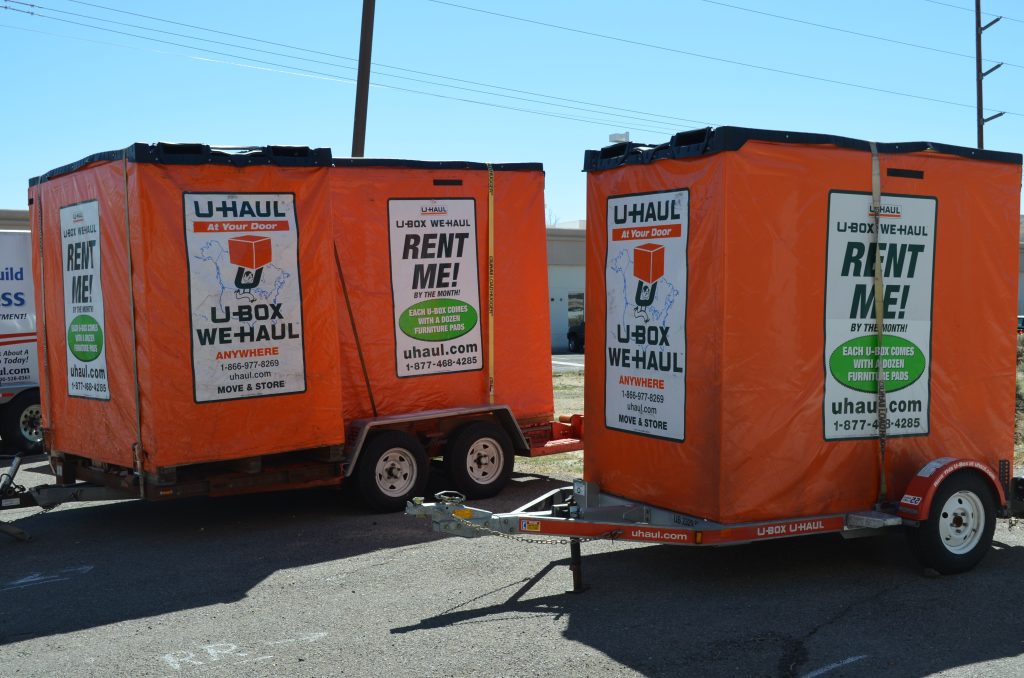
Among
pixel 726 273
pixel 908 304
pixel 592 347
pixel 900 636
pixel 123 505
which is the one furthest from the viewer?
pixel 123 505

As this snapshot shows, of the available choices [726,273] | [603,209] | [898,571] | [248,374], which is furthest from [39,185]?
[898,571]

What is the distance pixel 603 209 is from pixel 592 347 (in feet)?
3.40

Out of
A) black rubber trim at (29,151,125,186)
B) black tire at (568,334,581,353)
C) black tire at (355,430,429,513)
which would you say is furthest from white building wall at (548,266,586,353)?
black rubber trim at (29,151,125,186)

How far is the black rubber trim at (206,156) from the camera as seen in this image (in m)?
8.41

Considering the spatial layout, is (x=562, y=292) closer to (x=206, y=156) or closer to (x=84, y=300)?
(x=84, y=300)

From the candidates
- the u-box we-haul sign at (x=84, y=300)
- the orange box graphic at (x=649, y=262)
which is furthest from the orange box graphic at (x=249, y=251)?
the orange box graphic at (x=649, y=262)

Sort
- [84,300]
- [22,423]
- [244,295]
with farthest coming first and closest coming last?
[22,423] < [84,300] < [244,295]

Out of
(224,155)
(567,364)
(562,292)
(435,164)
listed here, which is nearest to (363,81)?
(435,164)

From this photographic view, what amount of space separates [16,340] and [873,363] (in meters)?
Answer: 11.1

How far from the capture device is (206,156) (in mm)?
8656

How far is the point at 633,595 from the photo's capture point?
6.94 metres

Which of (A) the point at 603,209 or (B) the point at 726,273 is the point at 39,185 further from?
(B) the point at 726,273

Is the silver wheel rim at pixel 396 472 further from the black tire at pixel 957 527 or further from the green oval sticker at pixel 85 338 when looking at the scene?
the black tire at pixel 957 527

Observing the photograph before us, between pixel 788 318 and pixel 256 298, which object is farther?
pixel 256 298
